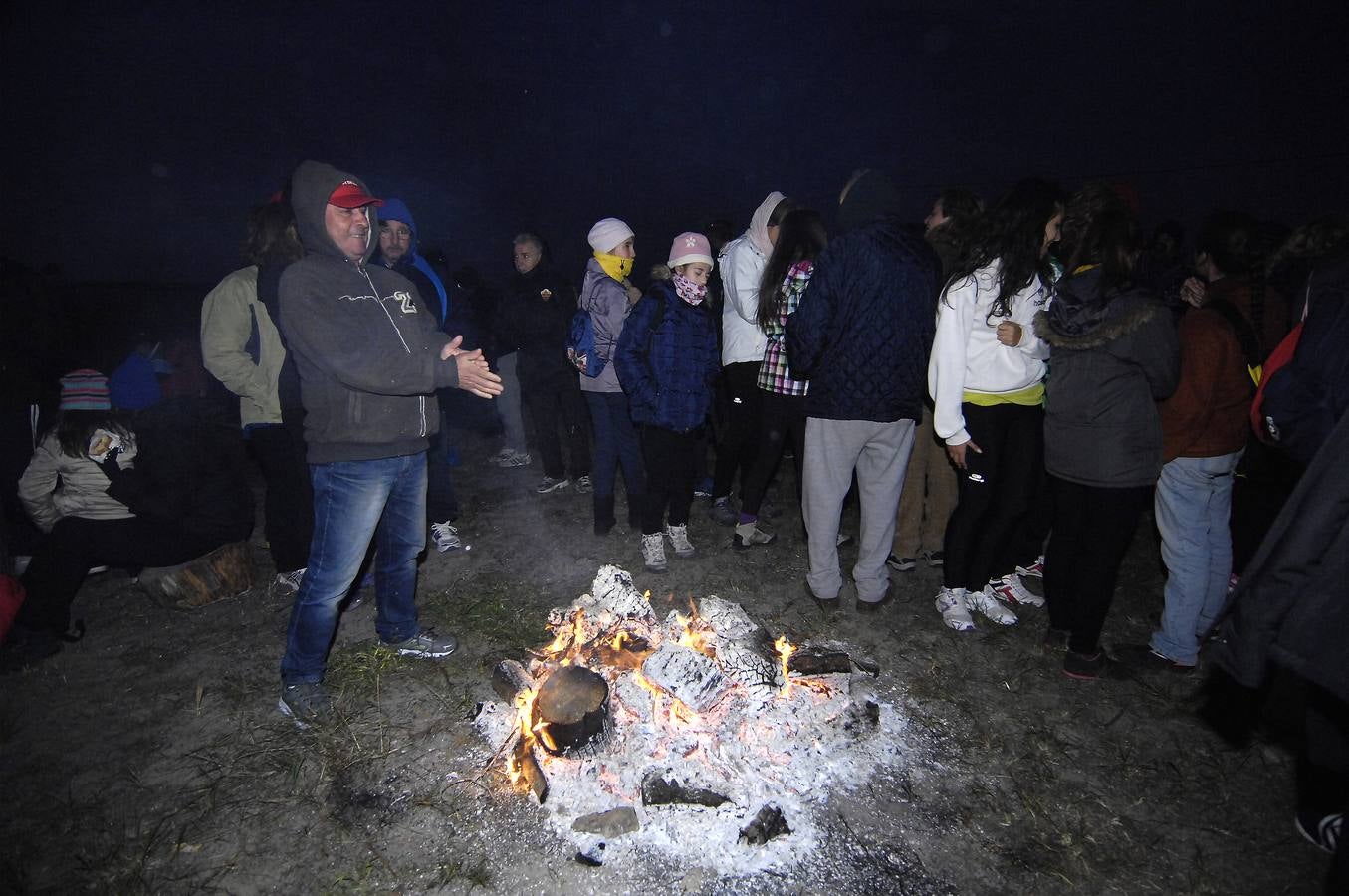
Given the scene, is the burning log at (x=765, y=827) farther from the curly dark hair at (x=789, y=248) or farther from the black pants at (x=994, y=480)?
the curly dark hair at (x=789, y=248)

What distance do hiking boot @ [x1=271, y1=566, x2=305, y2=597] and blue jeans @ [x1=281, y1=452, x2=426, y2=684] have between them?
150cm

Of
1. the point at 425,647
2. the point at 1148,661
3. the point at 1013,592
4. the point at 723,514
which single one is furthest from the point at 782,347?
the point at 425,647

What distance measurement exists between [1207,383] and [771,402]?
2.58 meters

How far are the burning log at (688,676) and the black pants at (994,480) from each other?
1965 mm

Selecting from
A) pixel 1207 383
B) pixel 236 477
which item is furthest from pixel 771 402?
pixel 236 477

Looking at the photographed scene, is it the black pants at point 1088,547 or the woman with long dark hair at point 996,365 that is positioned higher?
the woman with long dark hair at point 996,365

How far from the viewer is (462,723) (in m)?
3.24

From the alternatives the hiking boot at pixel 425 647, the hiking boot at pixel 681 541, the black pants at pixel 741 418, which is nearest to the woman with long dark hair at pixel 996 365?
the black pants at pixel 741 418

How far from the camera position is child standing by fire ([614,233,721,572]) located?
442 cm

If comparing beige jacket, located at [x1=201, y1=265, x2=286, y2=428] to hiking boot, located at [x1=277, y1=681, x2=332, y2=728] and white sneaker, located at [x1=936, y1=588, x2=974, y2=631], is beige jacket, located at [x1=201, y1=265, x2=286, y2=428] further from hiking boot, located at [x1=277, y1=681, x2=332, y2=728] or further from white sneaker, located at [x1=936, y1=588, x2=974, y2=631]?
white sneaker, located at [x1=936, y1=588, x2=974, y2=631]

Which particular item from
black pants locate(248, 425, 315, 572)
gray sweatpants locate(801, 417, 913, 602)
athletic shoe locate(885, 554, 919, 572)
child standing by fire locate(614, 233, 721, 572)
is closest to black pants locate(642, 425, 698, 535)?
child standing by fire locate(614, 233, 721, 572)

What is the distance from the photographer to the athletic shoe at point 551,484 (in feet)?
22.1

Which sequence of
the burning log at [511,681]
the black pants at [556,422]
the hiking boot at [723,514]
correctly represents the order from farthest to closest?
the black pants at [556,422] → the hiking boot at [723,514] → the burning log at [511,681]

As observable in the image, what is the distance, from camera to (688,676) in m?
3.08
